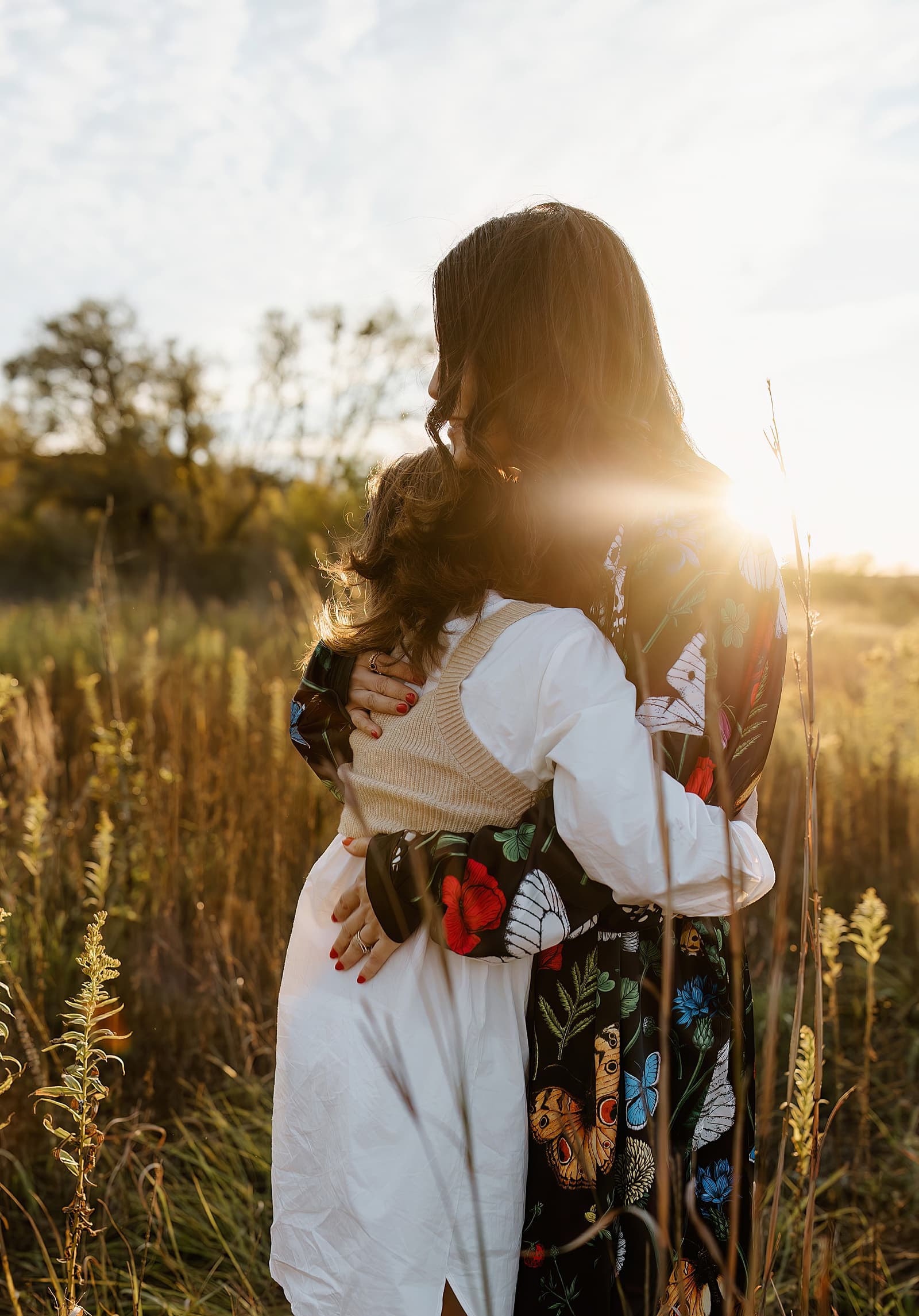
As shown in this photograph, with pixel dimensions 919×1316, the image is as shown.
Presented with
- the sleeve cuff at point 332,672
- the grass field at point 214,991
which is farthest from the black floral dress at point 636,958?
the sleeve cuff at point 332,672

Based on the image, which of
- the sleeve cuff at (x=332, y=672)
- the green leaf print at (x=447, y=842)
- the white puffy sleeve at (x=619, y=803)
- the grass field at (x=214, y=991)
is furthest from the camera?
the grass field at (x=214, y=991)

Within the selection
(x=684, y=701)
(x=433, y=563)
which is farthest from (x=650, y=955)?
(x=433, y=563)

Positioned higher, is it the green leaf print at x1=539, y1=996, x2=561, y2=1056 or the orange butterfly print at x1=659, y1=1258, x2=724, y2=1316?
the green leaf print at x1=539, y1=996, x2=561, y2=1056

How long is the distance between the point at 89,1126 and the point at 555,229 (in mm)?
1340

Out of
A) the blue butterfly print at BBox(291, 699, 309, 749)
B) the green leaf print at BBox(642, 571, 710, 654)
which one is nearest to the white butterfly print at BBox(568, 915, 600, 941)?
the green leaf print at BBox(642, 571, 710, 654)

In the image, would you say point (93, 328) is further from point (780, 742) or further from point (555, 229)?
point (555, 229)

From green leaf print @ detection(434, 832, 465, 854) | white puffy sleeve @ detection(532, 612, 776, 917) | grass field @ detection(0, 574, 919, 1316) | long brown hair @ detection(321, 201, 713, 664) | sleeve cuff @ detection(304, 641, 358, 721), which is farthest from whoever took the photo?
grass field @ detection(0, 574, 919, 1316)

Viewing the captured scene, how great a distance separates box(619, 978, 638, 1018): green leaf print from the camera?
1076 mm

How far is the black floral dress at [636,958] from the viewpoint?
3.44 feet

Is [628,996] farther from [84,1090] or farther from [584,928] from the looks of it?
[84,1090]

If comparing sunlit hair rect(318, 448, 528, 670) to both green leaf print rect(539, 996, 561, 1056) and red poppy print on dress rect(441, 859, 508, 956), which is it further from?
green leaf print rect(539, 996, 561, 1056)

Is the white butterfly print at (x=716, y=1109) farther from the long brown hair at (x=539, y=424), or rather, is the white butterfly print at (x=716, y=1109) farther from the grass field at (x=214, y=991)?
the long brown hair at (x=539, y=424)

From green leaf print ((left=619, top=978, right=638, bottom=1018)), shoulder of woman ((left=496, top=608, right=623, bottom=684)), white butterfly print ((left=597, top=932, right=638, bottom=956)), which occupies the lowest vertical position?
green leaf print ((left=619, top=978, right=638, bottom=1018))

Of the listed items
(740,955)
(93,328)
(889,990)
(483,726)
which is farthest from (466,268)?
(93,328)
